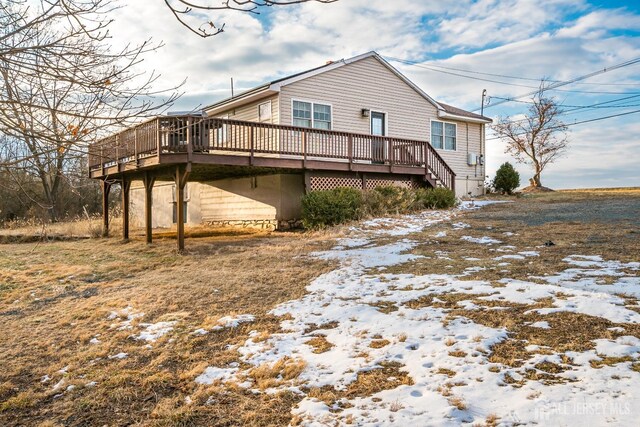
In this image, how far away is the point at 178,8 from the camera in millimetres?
3707

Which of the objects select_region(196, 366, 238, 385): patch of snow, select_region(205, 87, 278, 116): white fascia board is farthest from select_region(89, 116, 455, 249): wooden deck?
select_region(196, 366, 238, 385): patch of snow

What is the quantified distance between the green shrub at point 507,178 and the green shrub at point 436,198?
7680 mm

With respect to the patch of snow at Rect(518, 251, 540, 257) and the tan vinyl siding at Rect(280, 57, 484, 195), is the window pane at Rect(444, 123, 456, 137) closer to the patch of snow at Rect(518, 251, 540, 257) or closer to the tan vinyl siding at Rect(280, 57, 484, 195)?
the tan vinyl siding at Rect(280, 57, 484, 195)

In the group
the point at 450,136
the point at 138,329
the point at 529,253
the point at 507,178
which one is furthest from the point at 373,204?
the point at 507,178

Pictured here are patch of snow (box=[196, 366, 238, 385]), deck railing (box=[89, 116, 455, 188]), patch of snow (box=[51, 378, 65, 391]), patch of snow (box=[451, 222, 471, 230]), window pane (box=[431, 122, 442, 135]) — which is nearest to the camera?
patch of snow (box=[196, 366, 238, 385])

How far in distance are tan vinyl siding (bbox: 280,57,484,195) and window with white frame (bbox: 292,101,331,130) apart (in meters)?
0.19

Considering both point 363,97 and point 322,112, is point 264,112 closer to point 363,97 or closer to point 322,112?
point 322,112

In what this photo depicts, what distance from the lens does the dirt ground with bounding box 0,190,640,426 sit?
3965 mm

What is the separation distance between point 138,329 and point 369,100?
14.1 metres

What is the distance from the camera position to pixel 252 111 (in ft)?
54.4

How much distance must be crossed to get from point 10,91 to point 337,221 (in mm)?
10139

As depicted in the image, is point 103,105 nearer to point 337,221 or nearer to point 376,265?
point 376,265

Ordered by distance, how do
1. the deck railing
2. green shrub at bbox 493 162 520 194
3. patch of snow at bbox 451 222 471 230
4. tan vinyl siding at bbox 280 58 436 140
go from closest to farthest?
the deck railing
patch of snow at bbox 451 222 471 230
tan vinyl siding at bbox 280 58 436 140
green shrub at bbox 493 162 520 194

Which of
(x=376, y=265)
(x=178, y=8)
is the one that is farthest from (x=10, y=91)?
(x=376, y=265)
